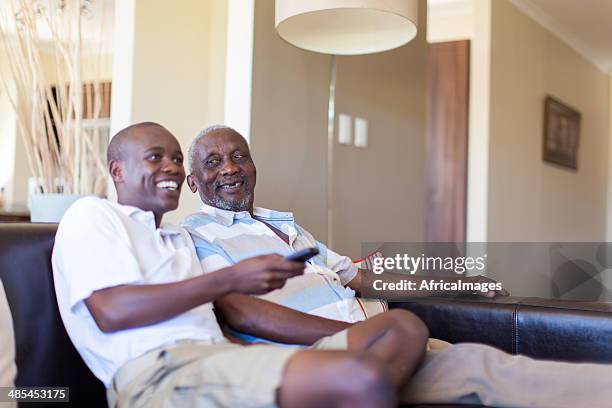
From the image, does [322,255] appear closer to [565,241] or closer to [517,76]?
[517,76]

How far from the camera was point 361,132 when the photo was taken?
133 inches

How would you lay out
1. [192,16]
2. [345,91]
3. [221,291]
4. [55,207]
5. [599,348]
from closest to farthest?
1. [221,291]
2. [599,348]
3. [55,207]
4. [192,16]
5. [345,91]

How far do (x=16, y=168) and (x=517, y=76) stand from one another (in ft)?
15.7

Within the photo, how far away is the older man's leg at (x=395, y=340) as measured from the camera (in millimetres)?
1255

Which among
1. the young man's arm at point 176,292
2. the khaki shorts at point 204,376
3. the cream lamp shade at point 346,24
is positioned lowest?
the khaki shorts at point 204,376

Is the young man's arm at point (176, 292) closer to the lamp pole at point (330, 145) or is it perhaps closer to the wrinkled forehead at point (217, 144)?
the wrinkled forehead at point (217, 144)

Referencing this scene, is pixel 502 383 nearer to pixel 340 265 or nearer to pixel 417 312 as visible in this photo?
pixel 417 312

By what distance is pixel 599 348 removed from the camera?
1659mm

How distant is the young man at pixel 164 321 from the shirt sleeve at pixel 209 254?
151 mm

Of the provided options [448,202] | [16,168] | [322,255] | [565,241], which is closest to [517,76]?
[448,202]

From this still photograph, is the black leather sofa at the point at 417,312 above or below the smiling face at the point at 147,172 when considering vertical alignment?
below

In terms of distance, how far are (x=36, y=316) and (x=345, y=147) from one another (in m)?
2.10

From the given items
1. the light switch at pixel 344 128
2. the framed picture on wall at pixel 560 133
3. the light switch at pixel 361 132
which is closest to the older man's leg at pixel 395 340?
the light switch at pixel 344 128

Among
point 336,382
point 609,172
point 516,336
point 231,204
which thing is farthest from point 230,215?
point 609,172
